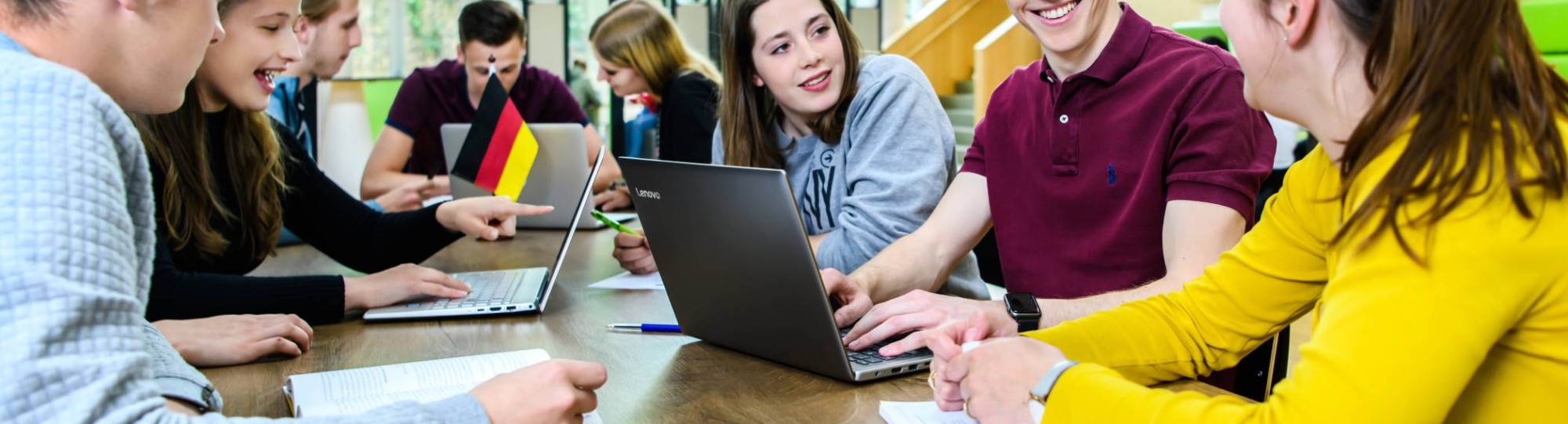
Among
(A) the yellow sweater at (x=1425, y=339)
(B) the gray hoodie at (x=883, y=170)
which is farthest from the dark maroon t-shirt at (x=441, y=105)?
(A) the yellow sweater at (x=1425, y=339)

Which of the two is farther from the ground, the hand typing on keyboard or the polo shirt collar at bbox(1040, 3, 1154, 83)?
the polo shirt collar at bbox(1040, 3, 1154, 83)

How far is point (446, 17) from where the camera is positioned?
27.0ft

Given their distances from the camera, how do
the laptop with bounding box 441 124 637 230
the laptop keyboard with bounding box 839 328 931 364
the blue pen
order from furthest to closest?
the laptop with bounding box 441 124 637 230 < the blue pen < the laptop keyboard with bounding box 839 328 931 364

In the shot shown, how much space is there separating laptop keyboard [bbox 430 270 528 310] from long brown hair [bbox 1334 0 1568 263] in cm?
121

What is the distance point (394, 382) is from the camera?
4.00ft

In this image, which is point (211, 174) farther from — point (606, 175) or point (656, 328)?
point (606, 175)

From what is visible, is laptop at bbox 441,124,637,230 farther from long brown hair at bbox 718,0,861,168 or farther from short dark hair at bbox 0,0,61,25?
short dark hair at bbox 0,0,61,25

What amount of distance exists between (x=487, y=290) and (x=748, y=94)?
65cm

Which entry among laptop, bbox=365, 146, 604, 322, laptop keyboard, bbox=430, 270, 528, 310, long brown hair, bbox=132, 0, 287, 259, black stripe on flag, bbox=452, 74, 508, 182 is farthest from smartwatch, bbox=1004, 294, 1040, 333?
long brown hair, bbox=132, 0, 287, 259

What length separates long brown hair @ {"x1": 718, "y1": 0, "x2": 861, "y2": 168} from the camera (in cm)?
208

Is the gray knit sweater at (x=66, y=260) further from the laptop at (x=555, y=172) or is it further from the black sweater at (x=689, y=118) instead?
the black sweater at (x=689, y=118)

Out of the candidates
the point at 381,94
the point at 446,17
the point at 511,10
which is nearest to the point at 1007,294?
the point at 511,10

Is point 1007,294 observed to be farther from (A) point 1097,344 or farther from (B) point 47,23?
(B) point 47,23

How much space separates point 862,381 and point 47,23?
78 cm
